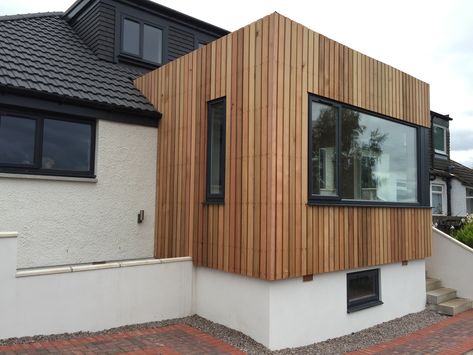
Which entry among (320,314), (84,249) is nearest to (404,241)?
(320,314)

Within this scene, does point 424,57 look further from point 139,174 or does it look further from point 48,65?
point 48,65

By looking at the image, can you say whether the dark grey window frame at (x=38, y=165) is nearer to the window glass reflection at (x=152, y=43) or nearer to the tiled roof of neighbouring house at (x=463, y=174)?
the window glass reflection at (x=152, y=43)

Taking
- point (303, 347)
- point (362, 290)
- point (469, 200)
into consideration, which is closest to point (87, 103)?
point (303, 347)

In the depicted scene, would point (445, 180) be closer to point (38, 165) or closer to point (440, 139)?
point (440, 139)

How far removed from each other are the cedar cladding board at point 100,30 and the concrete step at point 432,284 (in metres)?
8.72

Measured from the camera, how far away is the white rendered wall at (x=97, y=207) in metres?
6.29

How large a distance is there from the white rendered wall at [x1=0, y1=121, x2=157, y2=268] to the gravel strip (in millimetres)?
1722

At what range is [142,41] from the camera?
1019cm

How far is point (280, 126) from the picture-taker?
5.38 m

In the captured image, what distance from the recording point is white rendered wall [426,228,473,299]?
8.62 m

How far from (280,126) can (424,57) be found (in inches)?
310

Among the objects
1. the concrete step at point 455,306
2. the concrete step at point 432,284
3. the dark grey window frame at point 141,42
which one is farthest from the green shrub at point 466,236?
the dark grey window frame at point 141,42

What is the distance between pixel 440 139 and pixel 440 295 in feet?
37.9

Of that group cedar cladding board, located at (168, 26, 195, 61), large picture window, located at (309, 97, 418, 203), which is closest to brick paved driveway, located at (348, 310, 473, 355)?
large picture window, located at (309, 97, 418, 203)
